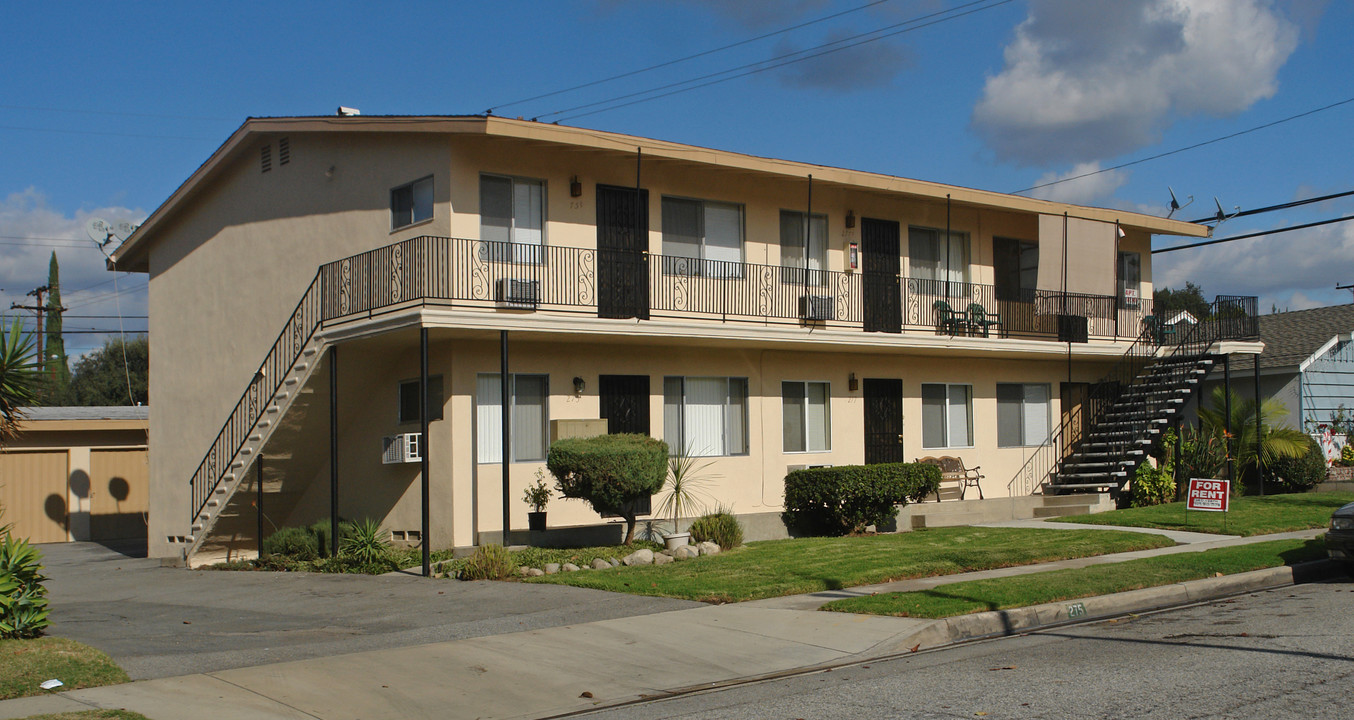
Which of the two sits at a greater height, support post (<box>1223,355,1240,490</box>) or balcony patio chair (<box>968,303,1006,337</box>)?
balcony patio chair (<box>968,303,1006,337</box>)

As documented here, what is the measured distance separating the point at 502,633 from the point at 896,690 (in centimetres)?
437

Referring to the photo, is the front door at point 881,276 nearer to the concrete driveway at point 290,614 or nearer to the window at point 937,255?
the window at point 937,255

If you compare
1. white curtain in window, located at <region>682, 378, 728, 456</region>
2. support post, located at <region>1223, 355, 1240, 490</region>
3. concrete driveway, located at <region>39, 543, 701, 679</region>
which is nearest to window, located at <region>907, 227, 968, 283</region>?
white curtain in window, located at <region>682, 378, 728, 456</region>

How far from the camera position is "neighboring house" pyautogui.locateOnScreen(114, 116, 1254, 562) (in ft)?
61.2

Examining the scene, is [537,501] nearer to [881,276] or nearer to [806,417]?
[806,417]

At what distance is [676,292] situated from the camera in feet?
67.3

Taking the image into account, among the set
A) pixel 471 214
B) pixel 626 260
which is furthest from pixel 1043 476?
pixel 471 214

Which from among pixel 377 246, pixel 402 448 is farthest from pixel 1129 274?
pixel 402 448

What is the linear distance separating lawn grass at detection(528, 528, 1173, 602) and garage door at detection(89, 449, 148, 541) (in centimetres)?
2062

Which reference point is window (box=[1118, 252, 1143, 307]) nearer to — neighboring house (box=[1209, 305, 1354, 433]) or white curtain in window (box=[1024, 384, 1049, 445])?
neighboring house (box=[1209, 305, 1354, 433])

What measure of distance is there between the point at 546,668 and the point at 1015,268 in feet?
63.4

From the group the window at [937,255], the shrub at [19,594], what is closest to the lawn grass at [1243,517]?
the window at [937,255]

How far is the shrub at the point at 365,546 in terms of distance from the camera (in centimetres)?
1789

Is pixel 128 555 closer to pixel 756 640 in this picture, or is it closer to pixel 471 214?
pixel 471 214
